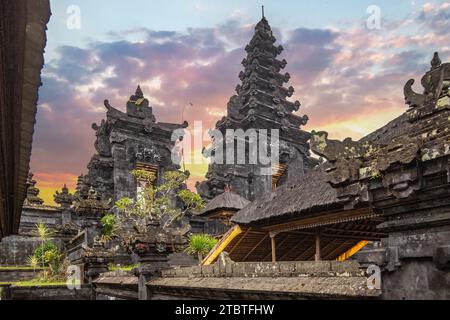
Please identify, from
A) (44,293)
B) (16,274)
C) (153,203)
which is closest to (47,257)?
(16,274)

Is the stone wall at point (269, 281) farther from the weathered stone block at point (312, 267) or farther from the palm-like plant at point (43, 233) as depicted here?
the palm-like plant at point (43, 233)

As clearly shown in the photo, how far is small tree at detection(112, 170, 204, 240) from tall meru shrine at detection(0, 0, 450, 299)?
102 cm

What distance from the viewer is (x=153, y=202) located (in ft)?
75.9

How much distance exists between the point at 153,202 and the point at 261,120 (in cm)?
1251

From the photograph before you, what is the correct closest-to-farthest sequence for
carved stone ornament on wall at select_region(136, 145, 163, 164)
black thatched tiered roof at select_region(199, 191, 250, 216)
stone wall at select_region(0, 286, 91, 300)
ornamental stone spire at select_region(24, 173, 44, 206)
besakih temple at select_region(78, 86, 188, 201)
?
stone wall at select_region(0, 286, 91, 300) < black thatched tiered roof at select_region(199, 191, 250, 216) < ornamental stone spire at select_region(24, 173, 44, 206) < besakih temple at select_region(78, 86, 188, 201) < carved stone ornament on wall at select_region(136, 145, 163, 164)

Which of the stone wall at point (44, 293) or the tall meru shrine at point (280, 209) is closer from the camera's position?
the tall meru shrine at point (280, 209)

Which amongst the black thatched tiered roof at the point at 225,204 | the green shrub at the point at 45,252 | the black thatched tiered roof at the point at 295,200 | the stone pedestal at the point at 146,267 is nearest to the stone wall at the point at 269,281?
the stone pedestal at the point at 146,267

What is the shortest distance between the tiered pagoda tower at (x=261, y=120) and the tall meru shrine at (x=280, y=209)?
0.35 feet

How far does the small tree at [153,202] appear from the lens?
22109 mm

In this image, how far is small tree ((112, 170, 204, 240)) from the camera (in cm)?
2211

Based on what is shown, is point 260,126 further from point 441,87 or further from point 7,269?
point 441,87

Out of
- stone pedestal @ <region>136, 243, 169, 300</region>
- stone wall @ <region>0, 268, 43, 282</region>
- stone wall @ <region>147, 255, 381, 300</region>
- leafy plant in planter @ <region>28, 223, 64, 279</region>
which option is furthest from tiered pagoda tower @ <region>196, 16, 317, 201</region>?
stone wall @ <region>147, 255, 381, 300</region>

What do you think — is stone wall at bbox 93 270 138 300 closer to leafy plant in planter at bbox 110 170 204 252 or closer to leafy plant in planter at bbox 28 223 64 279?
leafy plant in planter at bbox 110 170 204 252
